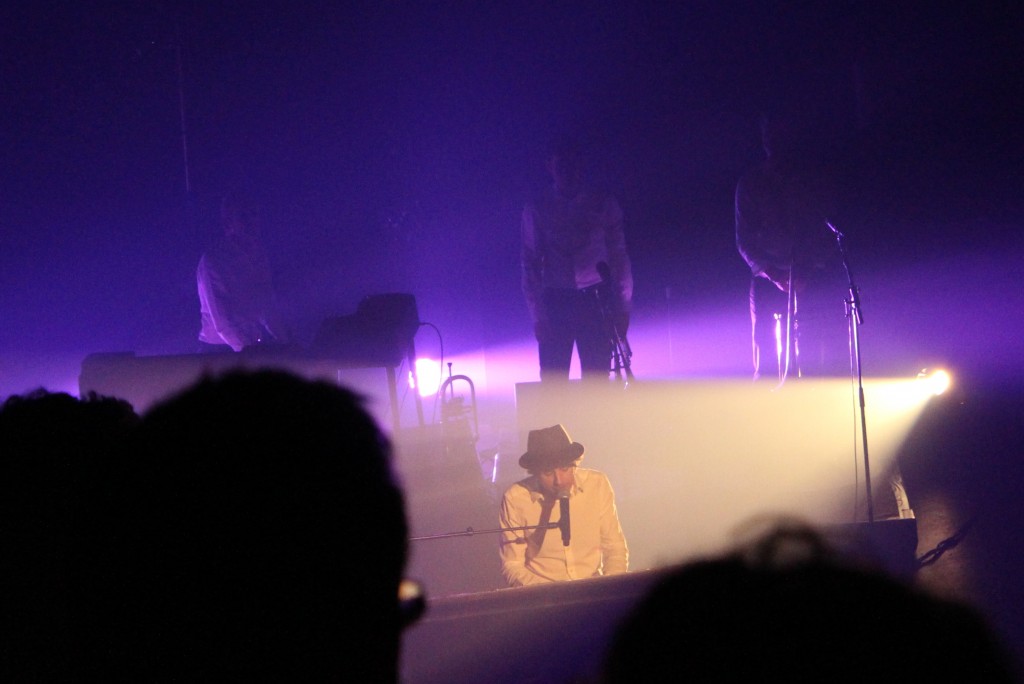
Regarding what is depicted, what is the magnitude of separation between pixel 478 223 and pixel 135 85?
403cm

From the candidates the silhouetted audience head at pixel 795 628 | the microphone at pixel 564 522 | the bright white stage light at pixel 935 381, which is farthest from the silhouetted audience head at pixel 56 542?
the bright white stage light at pixel 935 381

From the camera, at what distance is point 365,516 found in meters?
0.67

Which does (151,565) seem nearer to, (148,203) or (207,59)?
(148,203)

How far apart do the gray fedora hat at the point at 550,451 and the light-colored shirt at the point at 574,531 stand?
109 millimetres

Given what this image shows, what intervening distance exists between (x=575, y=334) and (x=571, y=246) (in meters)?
0.77

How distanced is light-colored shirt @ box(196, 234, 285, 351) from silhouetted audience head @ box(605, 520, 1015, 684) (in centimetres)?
610

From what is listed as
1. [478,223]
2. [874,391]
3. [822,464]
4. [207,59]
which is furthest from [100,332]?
[874,391]

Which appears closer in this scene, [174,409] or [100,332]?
[174,409]

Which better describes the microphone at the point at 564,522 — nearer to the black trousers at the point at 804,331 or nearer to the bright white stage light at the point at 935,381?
the black trousers at the point at 804,331

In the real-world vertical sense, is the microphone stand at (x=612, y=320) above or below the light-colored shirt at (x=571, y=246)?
below

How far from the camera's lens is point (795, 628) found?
1.68ft

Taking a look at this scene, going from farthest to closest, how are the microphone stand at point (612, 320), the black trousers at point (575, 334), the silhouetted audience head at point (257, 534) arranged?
1. the black trousers at point (575, 334)
2. the microphone stand at point (612, 320)
3. the silhouetted audience head at point (257, 534)

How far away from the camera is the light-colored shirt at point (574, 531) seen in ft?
13.7

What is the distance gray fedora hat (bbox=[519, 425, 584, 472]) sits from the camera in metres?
4.23
